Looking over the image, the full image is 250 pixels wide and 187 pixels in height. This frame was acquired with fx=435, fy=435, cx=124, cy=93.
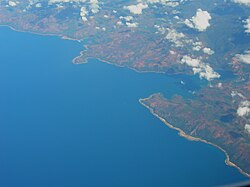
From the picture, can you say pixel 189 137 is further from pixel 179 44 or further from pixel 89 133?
pixel 179 44

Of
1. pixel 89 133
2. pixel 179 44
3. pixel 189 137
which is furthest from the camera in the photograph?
pixel 179 44

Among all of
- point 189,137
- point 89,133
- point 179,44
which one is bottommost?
point 179,44

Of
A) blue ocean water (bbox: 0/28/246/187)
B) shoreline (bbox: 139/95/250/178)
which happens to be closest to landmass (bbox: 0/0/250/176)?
shoreline (bbox: 139/95/250/178)

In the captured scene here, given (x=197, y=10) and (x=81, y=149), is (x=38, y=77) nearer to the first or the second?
(x=81, y=149)

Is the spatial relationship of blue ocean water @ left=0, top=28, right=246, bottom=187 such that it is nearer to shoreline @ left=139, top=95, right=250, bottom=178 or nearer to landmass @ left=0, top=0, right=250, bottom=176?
shoreline @ left=139, top=95, right=250, bottom=178

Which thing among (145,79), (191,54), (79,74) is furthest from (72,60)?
(191,54)

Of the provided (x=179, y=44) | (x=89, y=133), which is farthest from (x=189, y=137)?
(x=179, y=44)

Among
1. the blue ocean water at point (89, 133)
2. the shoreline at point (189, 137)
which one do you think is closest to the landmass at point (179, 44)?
the shoreline at point (189, 137)

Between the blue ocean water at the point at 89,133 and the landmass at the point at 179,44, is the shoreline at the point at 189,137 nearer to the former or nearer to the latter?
the landmass at the point at 179,44
